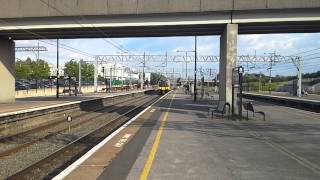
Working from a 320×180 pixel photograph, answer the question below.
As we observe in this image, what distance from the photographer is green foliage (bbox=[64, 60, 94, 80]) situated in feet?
447

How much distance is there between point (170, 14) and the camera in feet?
106

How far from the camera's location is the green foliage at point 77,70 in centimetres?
13625

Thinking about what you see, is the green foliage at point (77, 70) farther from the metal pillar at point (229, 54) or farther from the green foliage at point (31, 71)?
the metal pillar at point (229, 54)

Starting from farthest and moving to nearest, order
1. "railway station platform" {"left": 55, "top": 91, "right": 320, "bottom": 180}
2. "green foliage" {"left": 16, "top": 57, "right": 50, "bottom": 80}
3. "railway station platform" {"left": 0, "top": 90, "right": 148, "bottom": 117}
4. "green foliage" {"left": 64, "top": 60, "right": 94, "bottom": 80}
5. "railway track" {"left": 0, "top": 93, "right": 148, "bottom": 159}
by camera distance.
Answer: "green foliage" {"left": 64, "top": 60, "right": 94, "bottom": 80}
"green foliage" {"left": 16, "top": 57, "right": 50, "bottom": 80}
"railway station platform" {"left": 0, "top": 90, "right": 148, "bottom": 117}
"railway track" {"left": 0, "top": 93, "right": 148, "bottom": 159}
"railway station platform" {"left": 55, "top": 91, "right": 320, "bottom": 180}

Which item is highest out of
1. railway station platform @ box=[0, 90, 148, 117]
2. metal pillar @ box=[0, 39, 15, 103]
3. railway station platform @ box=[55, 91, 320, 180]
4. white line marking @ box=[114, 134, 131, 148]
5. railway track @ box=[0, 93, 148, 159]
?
metal pillar @ box=[0, 39, 15, 103]

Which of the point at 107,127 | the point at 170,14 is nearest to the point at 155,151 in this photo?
the point at 107,127

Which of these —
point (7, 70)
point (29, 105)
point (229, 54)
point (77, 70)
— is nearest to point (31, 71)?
point (77, 70)

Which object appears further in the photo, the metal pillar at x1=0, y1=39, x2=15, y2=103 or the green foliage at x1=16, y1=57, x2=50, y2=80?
the green foliage at x1=16, y1=57, x2=50, y2=80

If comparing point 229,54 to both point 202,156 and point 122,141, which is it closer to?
point 122,141

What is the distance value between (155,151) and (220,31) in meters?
24.5

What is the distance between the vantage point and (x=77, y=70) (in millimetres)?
137125

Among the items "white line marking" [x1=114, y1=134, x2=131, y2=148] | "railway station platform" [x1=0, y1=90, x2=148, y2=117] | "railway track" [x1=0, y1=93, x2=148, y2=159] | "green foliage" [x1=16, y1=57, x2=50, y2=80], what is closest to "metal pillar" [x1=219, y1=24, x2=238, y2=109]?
"railway track" [x1=0, y1=93, x2=148, y2=159]

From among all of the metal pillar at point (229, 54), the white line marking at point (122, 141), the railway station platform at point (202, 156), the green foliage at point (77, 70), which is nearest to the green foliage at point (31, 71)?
the green foliage at point (77, 70)

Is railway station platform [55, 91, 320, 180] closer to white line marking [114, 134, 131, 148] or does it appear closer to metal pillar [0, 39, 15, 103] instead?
white line marking [114, 134, 131, 148]
